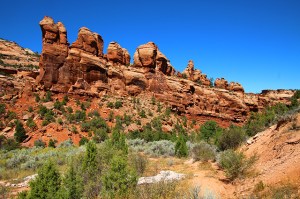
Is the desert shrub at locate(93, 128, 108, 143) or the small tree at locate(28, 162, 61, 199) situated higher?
the desert shrub at locate(93, 128, 108, 143)

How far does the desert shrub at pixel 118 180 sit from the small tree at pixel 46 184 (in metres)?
1.94

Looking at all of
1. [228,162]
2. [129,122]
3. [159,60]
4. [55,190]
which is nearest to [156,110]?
[129,122]

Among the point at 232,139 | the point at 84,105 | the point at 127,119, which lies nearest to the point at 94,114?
the point at 84,105

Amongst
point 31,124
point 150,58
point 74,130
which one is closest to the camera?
point 31,124

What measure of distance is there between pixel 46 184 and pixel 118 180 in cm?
284

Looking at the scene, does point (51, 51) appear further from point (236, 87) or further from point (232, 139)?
point (236, 87)

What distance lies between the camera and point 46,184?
10234mm

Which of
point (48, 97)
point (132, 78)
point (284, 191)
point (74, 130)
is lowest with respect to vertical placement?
point (284, 191)

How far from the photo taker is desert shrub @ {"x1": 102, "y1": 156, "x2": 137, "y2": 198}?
1008 cm

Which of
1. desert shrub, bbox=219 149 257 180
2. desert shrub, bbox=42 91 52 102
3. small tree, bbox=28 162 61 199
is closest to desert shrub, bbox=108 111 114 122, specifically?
desert shrub, bbox=42 91 52 102

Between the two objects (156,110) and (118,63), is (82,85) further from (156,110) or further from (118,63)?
(156,110)

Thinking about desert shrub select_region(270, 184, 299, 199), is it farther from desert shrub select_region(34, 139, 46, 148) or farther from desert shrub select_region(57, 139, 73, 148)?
desert shrub select_region(34, 139, 46, 148)

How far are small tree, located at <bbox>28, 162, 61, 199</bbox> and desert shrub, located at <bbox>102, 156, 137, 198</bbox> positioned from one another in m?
1.94

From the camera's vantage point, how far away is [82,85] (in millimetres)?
48312
